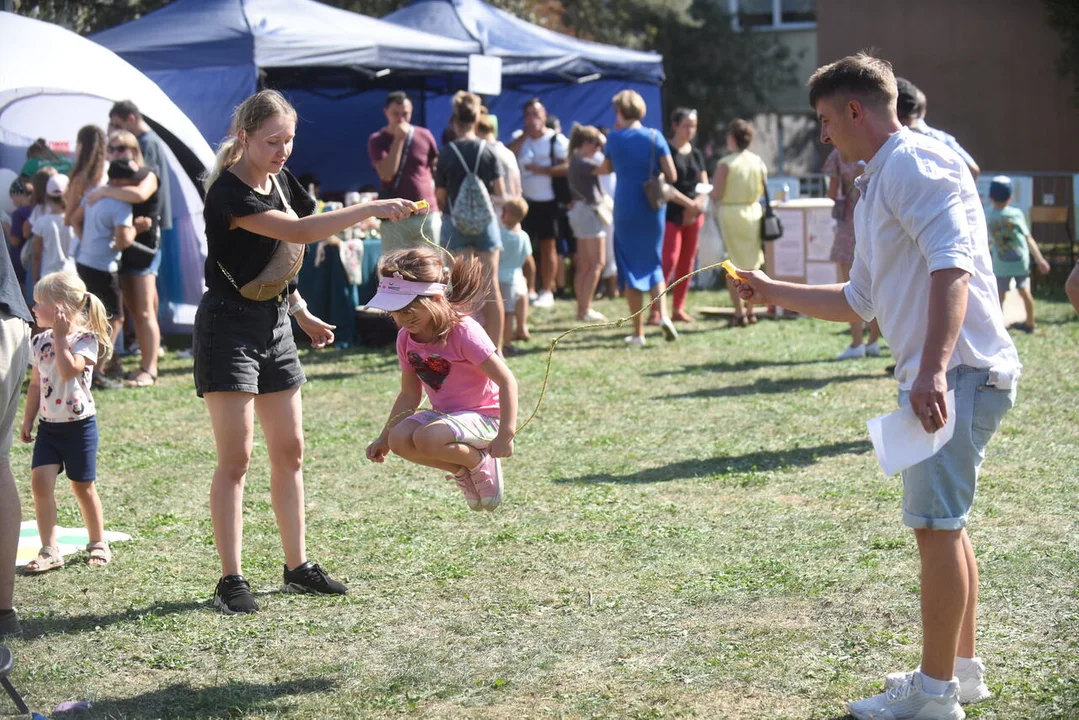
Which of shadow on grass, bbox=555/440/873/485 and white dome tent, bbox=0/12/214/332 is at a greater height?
white dome tent, bbox=0/12/214/332

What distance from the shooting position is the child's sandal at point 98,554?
17.6ft

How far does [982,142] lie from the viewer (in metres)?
23.1

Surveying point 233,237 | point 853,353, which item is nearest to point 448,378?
point 233,237

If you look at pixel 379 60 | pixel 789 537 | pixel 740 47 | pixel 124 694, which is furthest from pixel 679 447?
pixel 740 47

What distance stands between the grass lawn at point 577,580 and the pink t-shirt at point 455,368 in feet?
2.56

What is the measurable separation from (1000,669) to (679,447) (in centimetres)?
350

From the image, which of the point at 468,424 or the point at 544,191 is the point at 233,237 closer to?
the point at 468,424

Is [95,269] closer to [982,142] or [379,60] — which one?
[379,60]

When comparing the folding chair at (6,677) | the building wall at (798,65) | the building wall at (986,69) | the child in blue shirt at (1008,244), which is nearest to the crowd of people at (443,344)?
the folding chair at (6,677)

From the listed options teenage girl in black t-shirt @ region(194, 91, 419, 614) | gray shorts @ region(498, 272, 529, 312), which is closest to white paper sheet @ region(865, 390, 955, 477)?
teenage girl in black t-shirt @ region(194, 91, 419, 614)

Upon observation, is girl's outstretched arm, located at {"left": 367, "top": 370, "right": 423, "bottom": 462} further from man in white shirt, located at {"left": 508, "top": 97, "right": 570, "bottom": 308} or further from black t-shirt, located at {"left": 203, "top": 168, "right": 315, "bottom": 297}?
man in white shirt, located at {"left": 508, "top": 97, "right": 570, "bottom": 308}

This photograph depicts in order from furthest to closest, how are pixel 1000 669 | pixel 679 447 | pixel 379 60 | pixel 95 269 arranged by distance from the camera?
pixel 379 60
pixel 95 269
pixel 679 447
pixel 1000 669

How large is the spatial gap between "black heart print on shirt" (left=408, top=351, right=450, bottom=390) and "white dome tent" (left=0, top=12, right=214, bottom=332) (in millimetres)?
5006

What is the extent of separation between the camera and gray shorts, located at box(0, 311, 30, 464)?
4.28m
